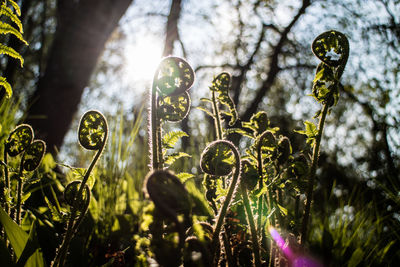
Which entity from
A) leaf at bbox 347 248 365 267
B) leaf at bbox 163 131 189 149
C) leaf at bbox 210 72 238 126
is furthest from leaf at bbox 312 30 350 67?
leaf at bbox 347 248 365 267

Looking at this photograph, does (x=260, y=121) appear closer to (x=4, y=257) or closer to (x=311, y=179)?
(x=311, y=179)

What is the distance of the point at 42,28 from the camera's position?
26.4 ft

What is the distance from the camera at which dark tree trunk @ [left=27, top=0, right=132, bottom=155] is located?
380 cm

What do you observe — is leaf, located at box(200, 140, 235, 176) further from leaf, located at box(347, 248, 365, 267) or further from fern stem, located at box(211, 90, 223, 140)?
leaf, located at box(347, 248, 365, 267)

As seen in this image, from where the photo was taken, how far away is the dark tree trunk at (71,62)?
3.80 m

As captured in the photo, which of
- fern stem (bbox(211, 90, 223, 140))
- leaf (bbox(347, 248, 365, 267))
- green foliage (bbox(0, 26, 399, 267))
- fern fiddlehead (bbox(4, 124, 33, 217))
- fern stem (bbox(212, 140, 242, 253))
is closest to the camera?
green foliage (bbox(0, 26, 399, 267))

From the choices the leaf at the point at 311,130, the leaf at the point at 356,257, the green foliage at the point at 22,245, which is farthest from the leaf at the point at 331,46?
the green foliage at the point at 22,245

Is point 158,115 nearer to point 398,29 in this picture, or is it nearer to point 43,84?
point 43,84

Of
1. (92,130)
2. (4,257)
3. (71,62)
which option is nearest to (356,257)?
(92,130)

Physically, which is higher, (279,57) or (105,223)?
(279,57)

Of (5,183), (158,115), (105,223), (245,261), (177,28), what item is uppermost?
(177,28)

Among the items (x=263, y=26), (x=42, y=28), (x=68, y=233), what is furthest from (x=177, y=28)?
(x=68, y=233)

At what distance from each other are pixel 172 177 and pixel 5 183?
2.62ft

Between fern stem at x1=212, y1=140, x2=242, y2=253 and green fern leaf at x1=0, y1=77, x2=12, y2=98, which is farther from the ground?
green fern leaf at x1=0, y1=77, x2=12, y2=98
